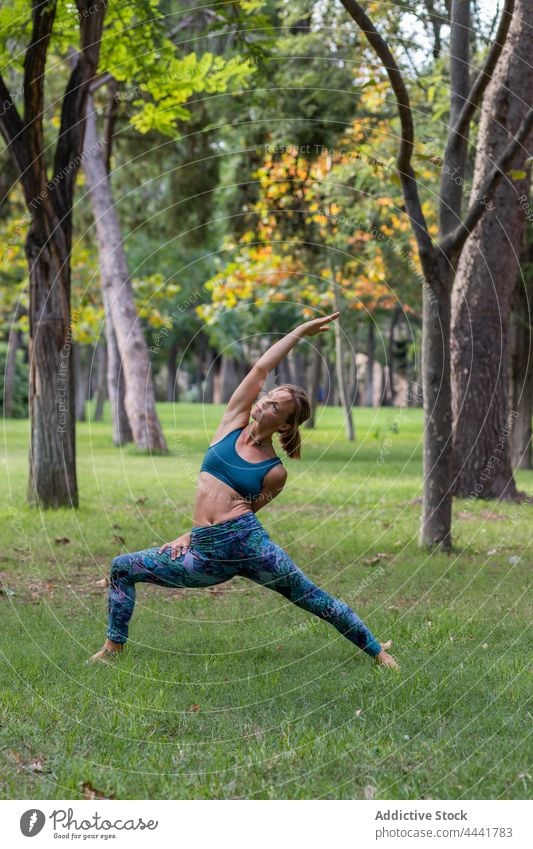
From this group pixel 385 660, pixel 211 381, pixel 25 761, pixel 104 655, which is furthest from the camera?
pixel 211 381

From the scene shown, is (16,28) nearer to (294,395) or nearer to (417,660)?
(294,395)

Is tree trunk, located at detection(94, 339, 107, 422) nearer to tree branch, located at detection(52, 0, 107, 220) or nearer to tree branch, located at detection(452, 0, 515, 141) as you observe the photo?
tree branch, located at detection(52, 0, 107, 220)

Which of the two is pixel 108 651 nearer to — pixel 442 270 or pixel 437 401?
pixel 437 401

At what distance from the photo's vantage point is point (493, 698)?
607 centimetres

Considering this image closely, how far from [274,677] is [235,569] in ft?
2.41

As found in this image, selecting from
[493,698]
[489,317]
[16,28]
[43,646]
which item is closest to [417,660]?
[493,698]

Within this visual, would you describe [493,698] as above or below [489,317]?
below

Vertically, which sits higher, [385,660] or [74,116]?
[74,116]

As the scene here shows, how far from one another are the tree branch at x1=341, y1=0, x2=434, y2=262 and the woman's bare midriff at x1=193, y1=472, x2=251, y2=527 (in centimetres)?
494

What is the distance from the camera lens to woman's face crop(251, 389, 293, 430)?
627cm

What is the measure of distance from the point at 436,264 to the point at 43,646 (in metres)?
5.59

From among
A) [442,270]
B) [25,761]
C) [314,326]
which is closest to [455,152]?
[442,270]

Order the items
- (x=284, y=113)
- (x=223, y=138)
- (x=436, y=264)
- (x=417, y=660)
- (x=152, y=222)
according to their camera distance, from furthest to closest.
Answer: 1. (x=152, y=222)
2. (x=223, y=138)
3. (x=284, y=113)
4. (x=436, y=264)
5. (x=417, y=660)

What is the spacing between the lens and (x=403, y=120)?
33.1ft
